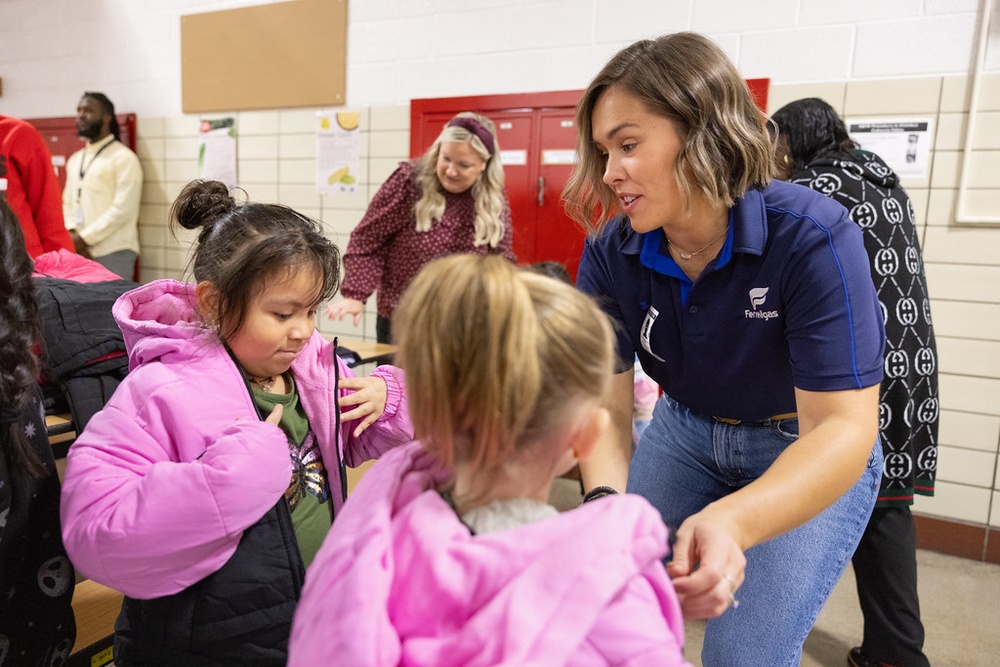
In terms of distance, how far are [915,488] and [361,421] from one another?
5.30 feet

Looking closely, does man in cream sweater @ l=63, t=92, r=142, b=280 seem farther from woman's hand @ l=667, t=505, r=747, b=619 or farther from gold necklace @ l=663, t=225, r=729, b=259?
woman's hand @ l=667, t=505, r=747, b=619

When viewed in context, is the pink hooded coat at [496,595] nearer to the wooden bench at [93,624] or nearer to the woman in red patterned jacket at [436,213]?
the wooden bench at [93,624]

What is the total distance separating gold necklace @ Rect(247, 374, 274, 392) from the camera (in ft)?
3.77

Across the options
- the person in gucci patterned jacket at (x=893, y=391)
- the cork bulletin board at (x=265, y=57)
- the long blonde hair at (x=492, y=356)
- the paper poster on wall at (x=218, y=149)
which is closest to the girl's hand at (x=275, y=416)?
the long blonde hair at (x=492, y=356)

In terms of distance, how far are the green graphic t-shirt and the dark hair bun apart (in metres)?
0.31

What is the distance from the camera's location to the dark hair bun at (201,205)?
3.87 feet

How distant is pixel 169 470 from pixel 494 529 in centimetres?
48

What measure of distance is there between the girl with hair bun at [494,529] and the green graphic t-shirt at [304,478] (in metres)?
0.44

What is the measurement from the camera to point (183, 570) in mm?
946

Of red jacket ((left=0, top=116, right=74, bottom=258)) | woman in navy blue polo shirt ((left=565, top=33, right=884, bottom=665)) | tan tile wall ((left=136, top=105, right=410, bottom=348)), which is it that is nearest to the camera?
woman in navy blue polo shirt ((left=565, top=33, right=884, bottom=665))

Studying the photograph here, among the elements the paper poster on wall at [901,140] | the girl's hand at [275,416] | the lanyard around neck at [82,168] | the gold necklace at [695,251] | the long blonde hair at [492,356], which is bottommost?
the girl's hand at [275,416]

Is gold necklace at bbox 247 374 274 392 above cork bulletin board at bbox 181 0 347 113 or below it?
below

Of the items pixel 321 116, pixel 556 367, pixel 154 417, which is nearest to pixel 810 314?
pixel 556 367

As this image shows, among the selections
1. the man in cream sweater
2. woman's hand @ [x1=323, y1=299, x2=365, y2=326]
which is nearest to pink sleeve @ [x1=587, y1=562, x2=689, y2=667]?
woman's hand @ [x1=323, y1=299, x2=365, y2=326]
